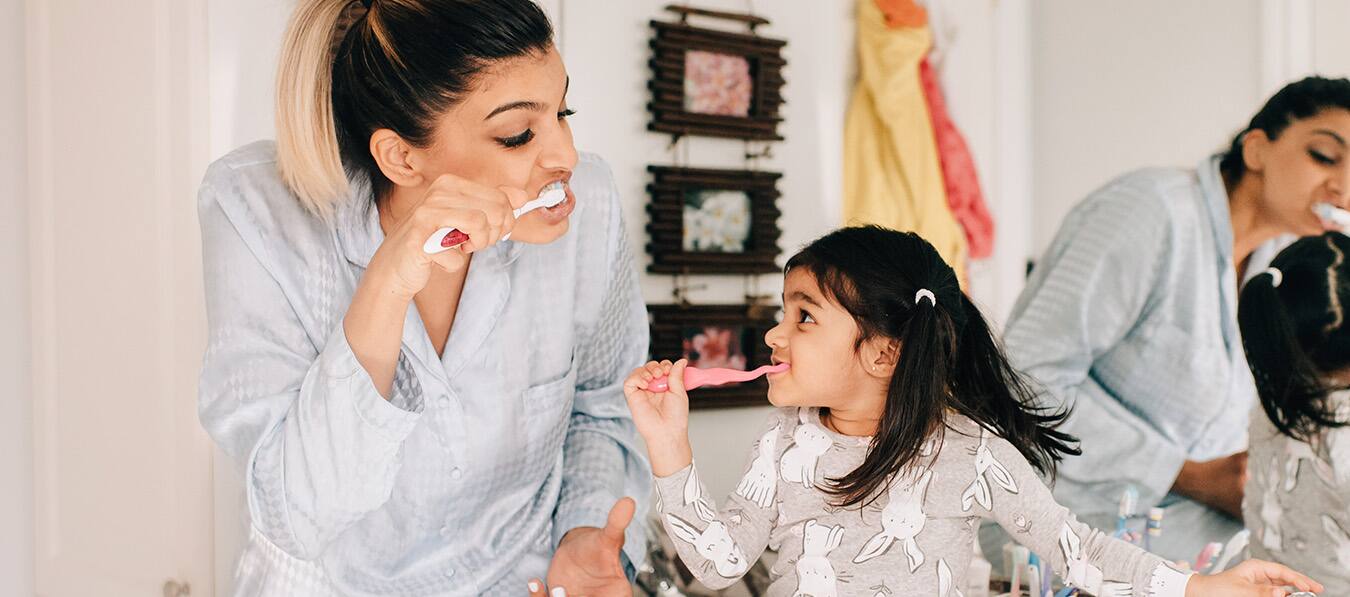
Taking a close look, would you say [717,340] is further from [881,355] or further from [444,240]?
[444,240]

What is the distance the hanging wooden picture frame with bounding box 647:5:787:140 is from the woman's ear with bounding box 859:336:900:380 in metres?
0.99

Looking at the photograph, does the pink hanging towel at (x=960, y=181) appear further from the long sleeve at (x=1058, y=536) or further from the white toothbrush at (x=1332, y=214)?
the long sleeve at (x=1058, y=536)

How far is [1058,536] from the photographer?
1.09 metres

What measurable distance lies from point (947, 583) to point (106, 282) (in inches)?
51.8

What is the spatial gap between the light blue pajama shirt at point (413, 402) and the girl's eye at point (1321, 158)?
1.17 meters

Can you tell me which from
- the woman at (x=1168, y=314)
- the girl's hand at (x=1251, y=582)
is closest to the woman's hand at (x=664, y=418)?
the girl's hand at (x=1251, y=582)

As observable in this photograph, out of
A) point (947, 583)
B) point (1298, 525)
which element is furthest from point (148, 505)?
point (1298, 525)

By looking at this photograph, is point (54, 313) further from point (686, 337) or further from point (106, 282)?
point (686, 337)

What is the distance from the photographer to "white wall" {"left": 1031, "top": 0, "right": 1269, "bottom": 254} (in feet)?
6.81

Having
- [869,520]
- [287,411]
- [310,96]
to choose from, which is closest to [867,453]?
[869,520]

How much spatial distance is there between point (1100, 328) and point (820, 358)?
0.87 m

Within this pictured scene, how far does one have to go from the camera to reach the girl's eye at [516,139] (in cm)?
110

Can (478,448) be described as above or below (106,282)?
below

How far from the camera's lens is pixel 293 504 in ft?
3.32
